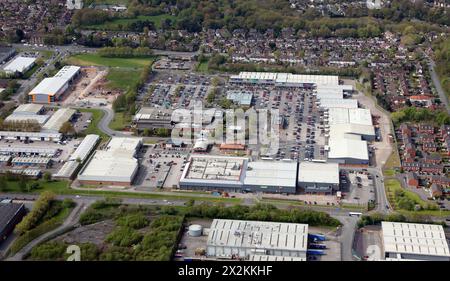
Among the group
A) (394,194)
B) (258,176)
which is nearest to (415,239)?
(394,194)

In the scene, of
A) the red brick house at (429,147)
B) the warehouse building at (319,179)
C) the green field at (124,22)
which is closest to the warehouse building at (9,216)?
the warehouse building at (319,179)

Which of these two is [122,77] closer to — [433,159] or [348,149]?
[348,149]

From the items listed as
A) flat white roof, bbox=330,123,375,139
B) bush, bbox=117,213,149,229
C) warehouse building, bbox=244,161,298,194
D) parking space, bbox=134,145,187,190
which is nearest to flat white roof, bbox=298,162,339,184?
warehouse building, bbox=244,161,298,194

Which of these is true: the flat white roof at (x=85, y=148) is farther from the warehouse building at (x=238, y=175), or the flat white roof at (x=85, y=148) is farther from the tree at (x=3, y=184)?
the warehouse building at (x=238, y=175)

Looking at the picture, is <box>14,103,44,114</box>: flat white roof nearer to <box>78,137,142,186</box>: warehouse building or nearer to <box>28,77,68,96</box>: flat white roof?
<box>28,77,68,96</box>: flat white roof

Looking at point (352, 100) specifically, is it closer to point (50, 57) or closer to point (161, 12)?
point (50, 57)

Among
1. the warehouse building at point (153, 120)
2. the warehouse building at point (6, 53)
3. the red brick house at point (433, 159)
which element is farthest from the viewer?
the warehouse building at point (6, 53)
